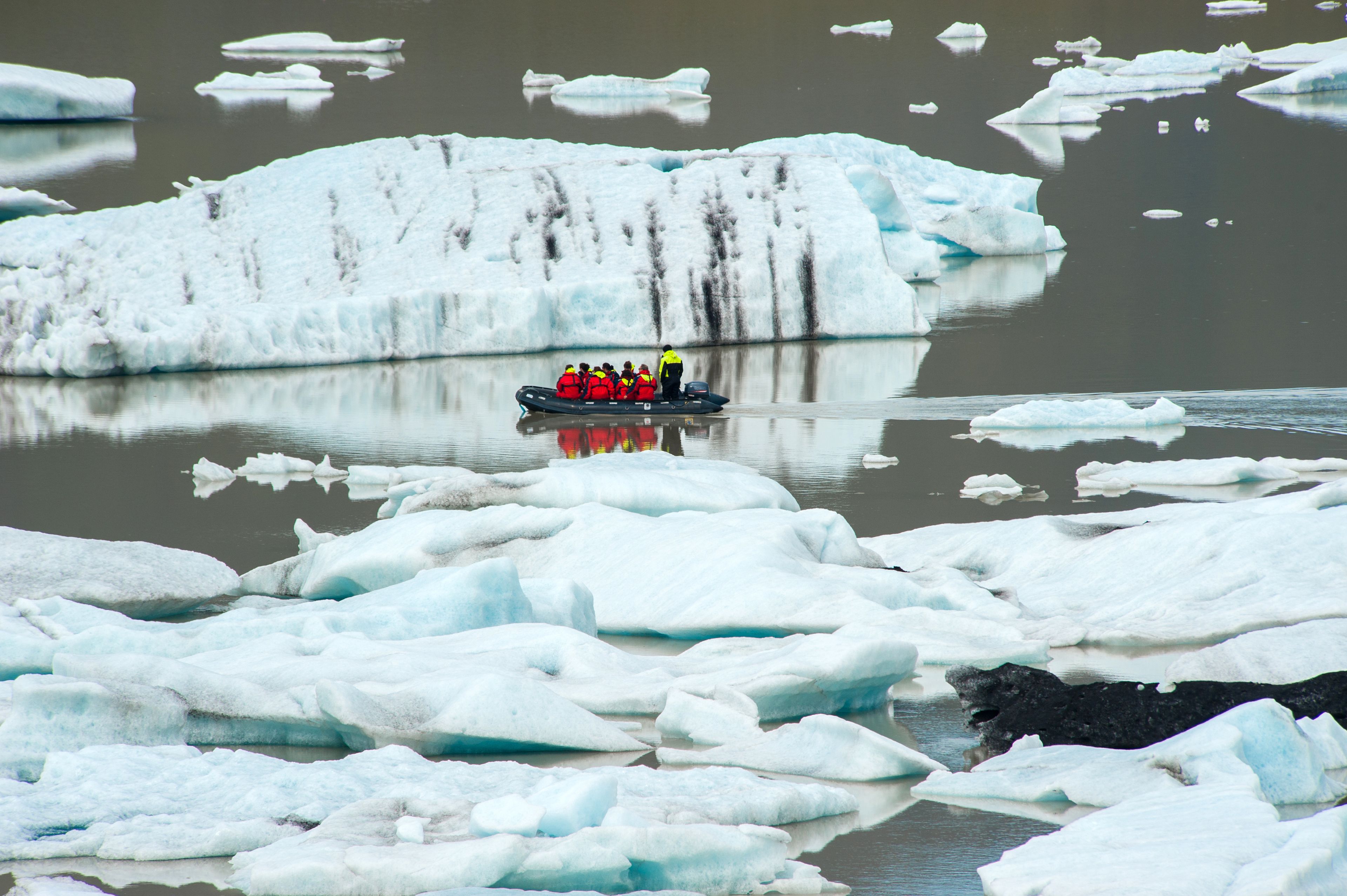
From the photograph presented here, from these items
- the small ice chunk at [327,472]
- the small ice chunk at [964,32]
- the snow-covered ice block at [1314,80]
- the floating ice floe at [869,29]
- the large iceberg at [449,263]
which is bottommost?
the small ice chunk at [327,472]

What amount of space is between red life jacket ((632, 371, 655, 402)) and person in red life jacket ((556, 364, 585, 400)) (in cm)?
66

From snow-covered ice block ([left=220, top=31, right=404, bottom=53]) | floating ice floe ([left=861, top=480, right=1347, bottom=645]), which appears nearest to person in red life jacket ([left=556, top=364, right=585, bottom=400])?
floating ice floe ([left=861, top=480, right=1347, bottom=645])

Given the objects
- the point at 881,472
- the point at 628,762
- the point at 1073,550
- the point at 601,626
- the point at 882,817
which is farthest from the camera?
the point at 881,472

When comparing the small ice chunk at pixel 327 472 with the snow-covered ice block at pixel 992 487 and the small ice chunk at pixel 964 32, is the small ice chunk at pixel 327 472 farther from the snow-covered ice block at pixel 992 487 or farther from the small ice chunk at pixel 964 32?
the small ice chunk at pixel 964 32

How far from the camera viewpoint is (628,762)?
6270 millimetres

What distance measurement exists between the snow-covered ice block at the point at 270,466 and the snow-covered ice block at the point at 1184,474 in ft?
24.2

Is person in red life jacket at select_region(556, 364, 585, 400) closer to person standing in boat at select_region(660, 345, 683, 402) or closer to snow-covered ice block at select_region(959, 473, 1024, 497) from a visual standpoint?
person standing in boat at select_region(660, 345, 683, 402)

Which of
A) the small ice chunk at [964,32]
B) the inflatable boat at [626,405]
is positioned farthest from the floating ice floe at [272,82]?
the inflatable boat at [626,405]

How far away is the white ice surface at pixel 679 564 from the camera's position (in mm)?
8398

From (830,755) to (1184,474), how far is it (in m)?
7.86

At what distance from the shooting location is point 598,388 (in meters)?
17.7

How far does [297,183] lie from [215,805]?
58.0ft

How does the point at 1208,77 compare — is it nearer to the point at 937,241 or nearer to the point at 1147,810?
the point at 937,241

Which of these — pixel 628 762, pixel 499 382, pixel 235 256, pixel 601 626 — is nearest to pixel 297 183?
pixel 235 256
